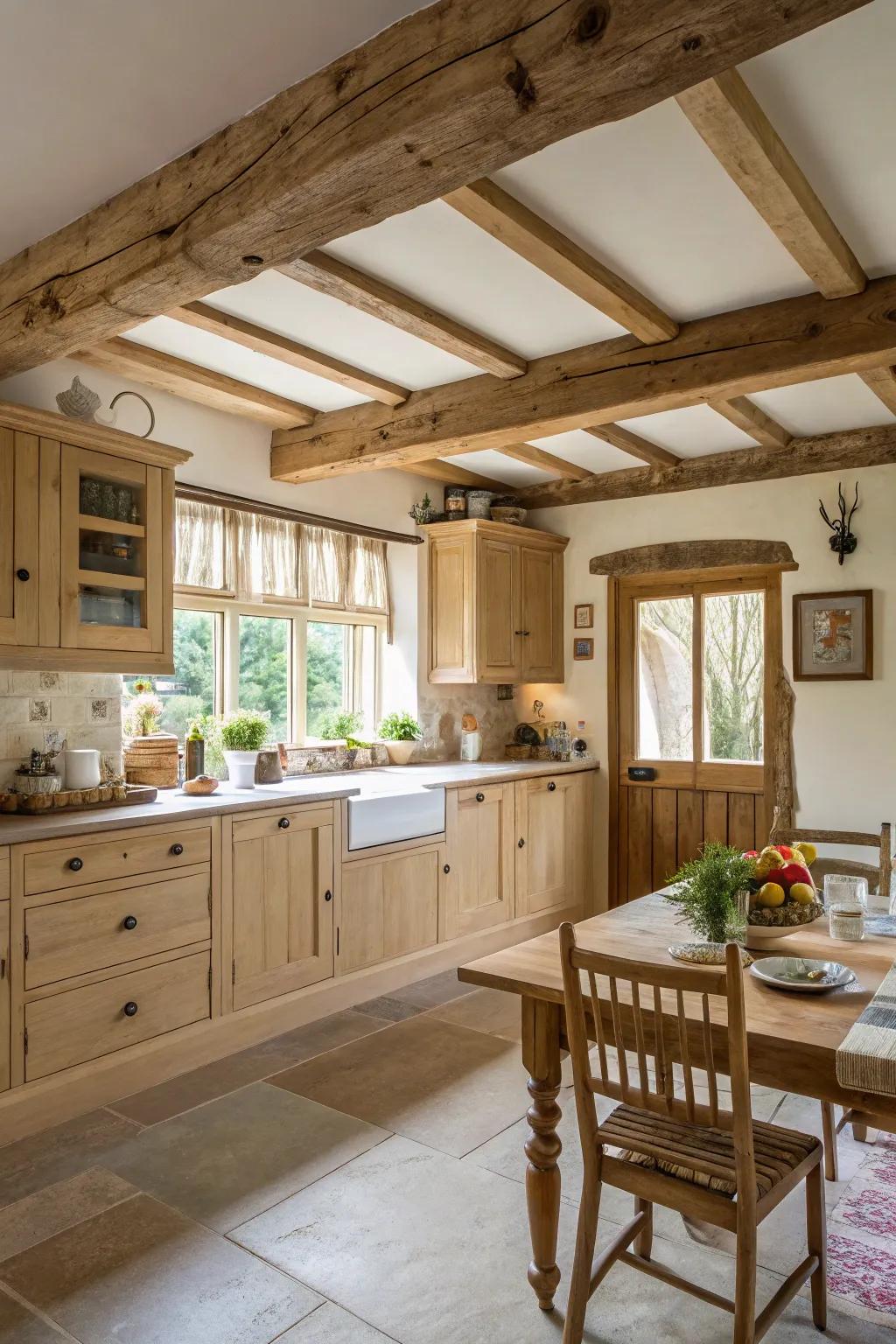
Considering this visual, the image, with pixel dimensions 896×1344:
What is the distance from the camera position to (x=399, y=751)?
17.2 ft

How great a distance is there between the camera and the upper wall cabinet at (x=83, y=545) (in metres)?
3.06

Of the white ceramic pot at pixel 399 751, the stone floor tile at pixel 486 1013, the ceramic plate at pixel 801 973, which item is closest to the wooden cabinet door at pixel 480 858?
the stone floor tile at pixel 486 1013

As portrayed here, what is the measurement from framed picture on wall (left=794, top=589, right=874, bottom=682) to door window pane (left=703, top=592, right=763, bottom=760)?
0.28 metres

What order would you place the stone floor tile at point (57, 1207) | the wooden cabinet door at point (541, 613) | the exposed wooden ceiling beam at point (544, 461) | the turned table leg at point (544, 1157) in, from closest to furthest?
1. the turned table leg at point (544, 1157)
2. the stone floor tile at point (57, 1207)
3. the exposed wooden ceiling beam at point (544, 461)
4. the wooden cabinet door at point (541, 613)

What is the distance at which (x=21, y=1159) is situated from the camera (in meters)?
2.78

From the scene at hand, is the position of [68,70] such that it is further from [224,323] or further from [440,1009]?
[440,1009]

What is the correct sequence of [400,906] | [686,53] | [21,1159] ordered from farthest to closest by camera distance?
1. [400,906]
2. [21,1159]
3. [686,53]

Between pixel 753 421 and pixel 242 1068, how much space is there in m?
3.51

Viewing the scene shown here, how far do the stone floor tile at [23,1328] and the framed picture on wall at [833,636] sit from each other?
4.19 metres

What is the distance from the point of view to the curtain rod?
4152 millimetres

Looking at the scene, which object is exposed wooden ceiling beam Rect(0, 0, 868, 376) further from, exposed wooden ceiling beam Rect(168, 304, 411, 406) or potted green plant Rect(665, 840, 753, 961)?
potted green plant Rect(665, 840, 753, 961)

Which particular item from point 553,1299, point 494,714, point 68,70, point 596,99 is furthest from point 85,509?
point 494,714

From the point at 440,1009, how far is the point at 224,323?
290 cm

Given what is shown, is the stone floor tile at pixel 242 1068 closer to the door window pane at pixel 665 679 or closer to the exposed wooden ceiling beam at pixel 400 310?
the door window pane at pixel 665 679
